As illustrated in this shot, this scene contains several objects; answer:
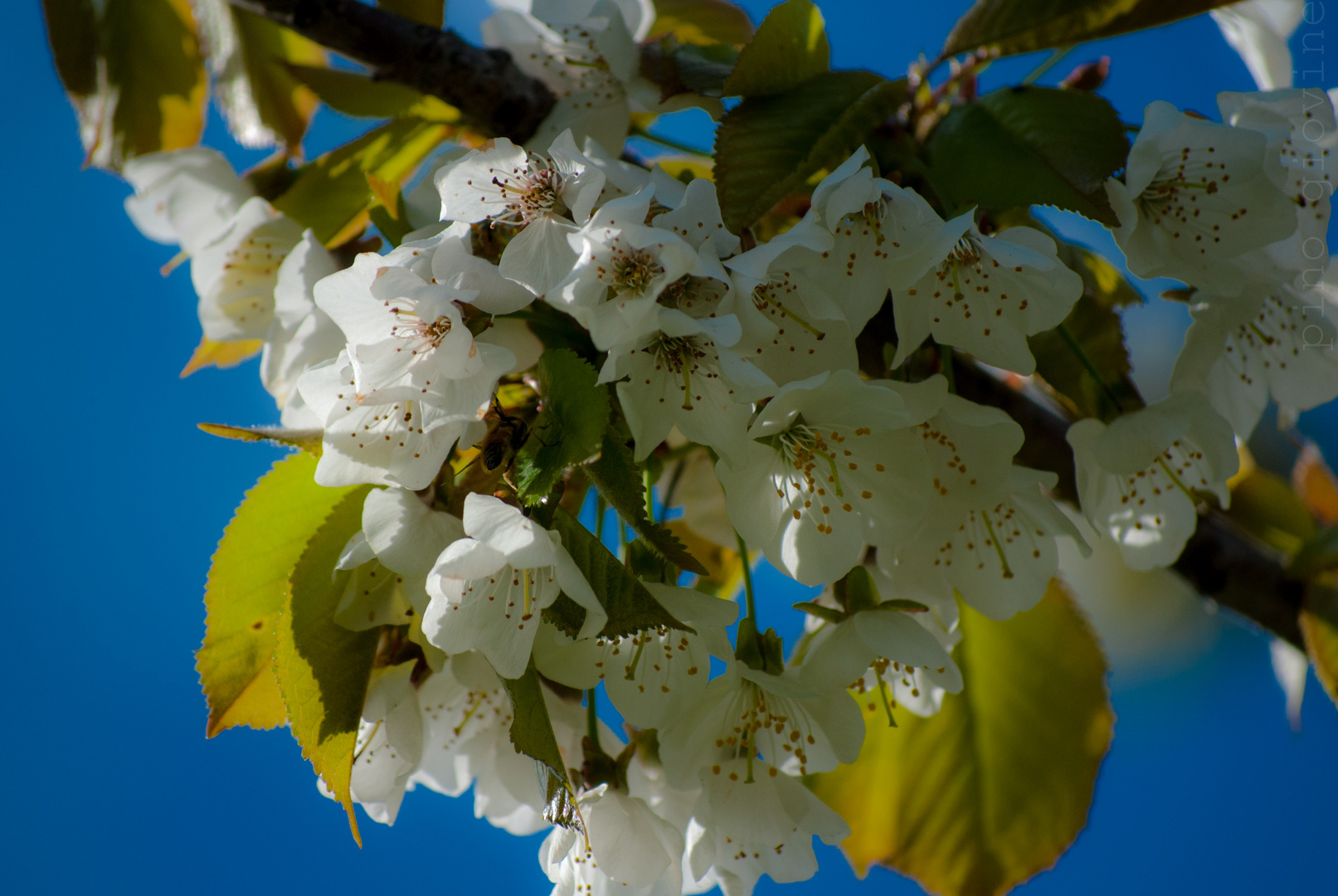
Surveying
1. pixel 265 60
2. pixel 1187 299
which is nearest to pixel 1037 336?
pixel 1187 299

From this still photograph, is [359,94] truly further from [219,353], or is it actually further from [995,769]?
[995,769]

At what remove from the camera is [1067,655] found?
1.00m

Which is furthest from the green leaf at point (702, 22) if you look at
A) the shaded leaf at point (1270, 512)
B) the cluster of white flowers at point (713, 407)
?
the shaded leaf at point (1270, 512)

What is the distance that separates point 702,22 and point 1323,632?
980mm

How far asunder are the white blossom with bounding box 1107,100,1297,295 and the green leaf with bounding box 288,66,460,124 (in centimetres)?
63

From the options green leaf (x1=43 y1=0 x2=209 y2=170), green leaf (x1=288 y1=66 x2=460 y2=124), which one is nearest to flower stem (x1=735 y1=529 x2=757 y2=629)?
green leaf (x1=288 y1=66 x2=460 y2=124)

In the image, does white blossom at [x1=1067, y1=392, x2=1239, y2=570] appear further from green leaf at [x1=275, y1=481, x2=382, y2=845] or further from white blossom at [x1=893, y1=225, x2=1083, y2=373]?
green leaf at [x1=275, y1=481, x2=382, y2=845]

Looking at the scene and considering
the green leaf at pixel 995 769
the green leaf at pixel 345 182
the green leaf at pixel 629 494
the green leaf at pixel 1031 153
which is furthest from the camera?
the green leaf at pixel 995 769

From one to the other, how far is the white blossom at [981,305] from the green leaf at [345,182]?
478mm

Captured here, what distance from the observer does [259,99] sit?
3.85 feet

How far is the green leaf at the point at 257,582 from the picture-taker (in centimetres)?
62

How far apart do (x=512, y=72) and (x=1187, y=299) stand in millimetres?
621

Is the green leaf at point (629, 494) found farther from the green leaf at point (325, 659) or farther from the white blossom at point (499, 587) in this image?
the green leaf at point (325, 659)

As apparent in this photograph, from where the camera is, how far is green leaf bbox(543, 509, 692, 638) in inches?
20.1
